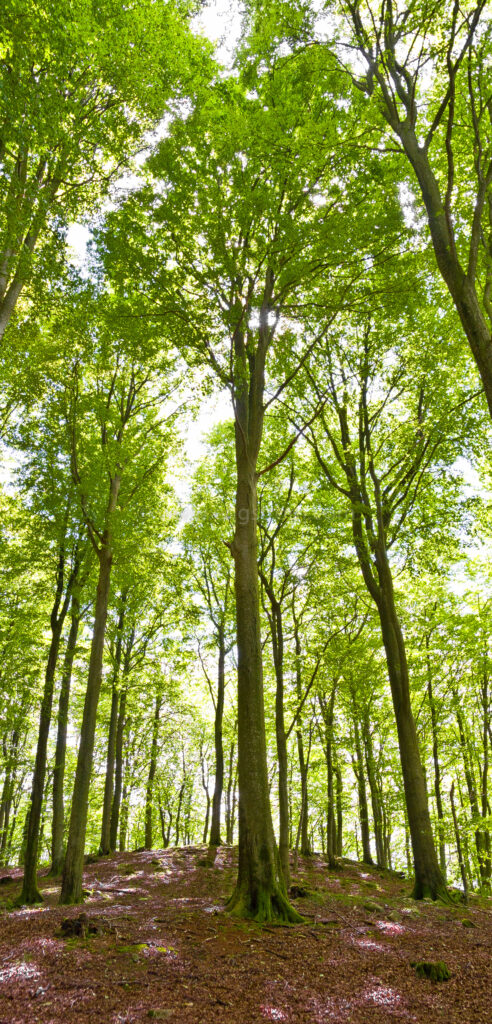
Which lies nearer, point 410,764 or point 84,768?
point 84,768

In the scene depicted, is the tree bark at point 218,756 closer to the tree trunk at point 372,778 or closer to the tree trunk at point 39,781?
the tree trunk at point 372,778

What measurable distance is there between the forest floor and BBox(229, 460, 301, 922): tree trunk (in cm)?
42

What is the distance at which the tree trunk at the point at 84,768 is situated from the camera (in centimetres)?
917

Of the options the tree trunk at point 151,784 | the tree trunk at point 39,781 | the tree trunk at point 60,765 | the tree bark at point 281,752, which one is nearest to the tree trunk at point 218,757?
the tree trunk at point 60,765

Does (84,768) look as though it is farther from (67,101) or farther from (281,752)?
→ (67,101)

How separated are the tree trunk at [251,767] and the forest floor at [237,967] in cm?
42

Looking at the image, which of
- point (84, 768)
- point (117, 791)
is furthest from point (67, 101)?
point (117, 791)

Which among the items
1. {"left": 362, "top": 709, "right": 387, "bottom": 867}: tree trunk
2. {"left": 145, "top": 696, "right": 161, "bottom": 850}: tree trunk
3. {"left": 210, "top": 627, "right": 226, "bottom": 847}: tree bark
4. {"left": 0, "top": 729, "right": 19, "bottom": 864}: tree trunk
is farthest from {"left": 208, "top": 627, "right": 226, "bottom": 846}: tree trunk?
{"left": 0, "top": 729, "right": 19, "bottom": 864}: tree trunk

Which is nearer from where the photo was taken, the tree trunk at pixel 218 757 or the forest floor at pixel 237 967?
the forest floor at pixel 237 967

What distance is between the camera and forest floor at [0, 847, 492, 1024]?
3877mm

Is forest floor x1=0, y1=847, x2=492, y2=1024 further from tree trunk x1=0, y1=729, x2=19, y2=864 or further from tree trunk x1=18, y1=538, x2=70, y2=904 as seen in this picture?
tree trunk x1=0, y1=729, x2=19, y2=864

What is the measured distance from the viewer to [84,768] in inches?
397

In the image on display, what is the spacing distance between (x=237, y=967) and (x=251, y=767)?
8.69 ft

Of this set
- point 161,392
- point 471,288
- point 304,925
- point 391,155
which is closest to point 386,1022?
point 304,925
